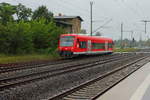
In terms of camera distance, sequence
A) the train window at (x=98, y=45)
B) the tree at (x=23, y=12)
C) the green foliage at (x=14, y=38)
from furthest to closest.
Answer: the tree at (x=23, y=12), the train window at (x=98, y=45), the green foliage at (x=14, y=38)

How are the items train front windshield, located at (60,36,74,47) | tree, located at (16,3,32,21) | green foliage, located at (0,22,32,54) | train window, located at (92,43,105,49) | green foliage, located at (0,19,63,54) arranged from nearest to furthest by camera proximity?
green foliage, located at (0,22,32,54)
green foliage, located at (0,19,63,54)
train front windshield, located at (60,36,74,47)
train window, located at (92,43,105,49)
tree, located at (16,3,32,21)

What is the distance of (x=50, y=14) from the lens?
229 ft

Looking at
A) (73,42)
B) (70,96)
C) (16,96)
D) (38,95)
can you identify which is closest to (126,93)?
(70,96)

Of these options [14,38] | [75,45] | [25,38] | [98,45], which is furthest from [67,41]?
[98,45]

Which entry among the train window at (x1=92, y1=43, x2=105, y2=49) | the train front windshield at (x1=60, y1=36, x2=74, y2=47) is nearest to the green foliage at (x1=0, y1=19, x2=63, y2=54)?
the train front windshield at (x1=60, y1=36, x2=74, y2=47)

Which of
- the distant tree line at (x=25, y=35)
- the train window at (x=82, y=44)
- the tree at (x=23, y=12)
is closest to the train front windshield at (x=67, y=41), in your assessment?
the train window at (x=82, y=44)

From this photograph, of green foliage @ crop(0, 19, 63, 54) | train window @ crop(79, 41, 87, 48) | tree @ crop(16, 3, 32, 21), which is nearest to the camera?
green foliage @ crop(0, 19, 63, 54)

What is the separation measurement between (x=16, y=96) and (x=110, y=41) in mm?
42213

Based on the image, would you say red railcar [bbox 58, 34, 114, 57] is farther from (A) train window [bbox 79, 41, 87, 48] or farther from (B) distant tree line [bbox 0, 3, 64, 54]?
(B) distant tree line [bbox 0, 3, 64, 54]

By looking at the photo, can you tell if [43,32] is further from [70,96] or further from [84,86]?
[70,96]

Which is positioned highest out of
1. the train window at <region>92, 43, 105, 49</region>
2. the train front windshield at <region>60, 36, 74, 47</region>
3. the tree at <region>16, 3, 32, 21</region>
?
the tree at <region>16, 3, 32, 21</region>

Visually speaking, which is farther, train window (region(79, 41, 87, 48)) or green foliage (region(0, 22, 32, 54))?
train window (region(79, 41, 87, 48))

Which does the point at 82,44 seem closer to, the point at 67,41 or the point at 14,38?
the point at 67,41

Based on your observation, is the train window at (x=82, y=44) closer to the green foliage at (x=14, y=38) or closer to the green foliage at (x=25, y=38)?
the green foliage at (x=25, y=38)
